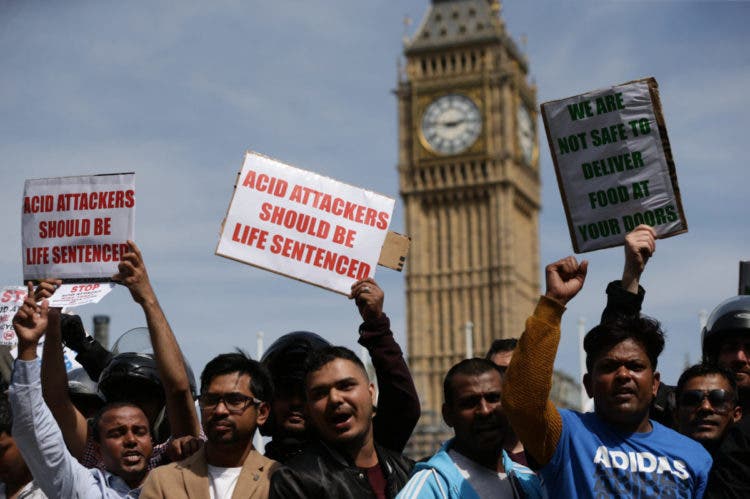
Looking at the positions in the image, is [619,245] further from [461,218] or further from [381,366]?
[461,218]

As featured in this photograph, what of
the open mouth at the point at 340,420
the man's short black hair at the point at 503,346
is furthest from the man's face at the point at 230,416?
the man's short black hair at the point at 503,346

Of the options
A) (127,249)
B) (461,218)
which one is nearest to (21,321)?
(127,249)

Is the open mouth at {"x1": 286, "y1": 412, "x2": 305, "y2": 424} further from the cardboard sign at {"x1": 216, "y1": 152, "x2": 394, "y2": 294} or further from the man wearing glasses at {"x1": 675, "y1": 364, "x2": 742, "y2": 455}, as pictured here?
the man wearing glasses at {"x1": 675, "y1": 364, "x2": 742, "y2": 455}

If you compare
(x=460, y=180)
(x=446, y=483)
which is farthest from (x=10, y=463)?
(x=460, y=180)

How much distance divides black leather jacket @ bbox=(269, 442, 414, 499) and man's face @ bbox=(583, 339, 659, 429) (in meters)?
0.71

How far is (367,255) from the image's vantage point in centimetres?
552

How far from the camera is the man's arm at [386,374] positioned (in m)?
4.81

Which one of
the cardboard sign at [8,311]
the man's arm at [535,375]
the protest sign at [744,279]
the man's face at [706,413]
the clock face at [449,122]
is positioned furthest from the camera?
the clock face at [449,122]

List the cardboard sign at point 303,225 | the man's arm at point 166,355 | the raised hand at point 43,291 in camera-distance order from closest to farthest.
→ the man's arm at point 166,355, the raised hand at point 43,291, the cardboard sign at point 303,225

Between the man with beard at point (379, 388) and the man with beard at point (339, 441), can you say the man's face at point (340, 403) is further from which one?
the man with beard at point (379, 388)

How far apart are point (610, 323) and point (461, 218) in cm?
5162

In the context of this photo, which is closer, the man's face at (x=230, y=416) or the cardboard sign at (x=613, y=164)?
the man's face at (x=230, y=416)

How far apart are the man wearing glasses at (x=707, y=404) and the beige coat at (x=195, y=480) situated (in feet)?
4.63

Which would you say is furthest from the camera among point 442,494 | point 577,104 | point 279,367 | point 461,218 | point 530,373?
point 461,218
